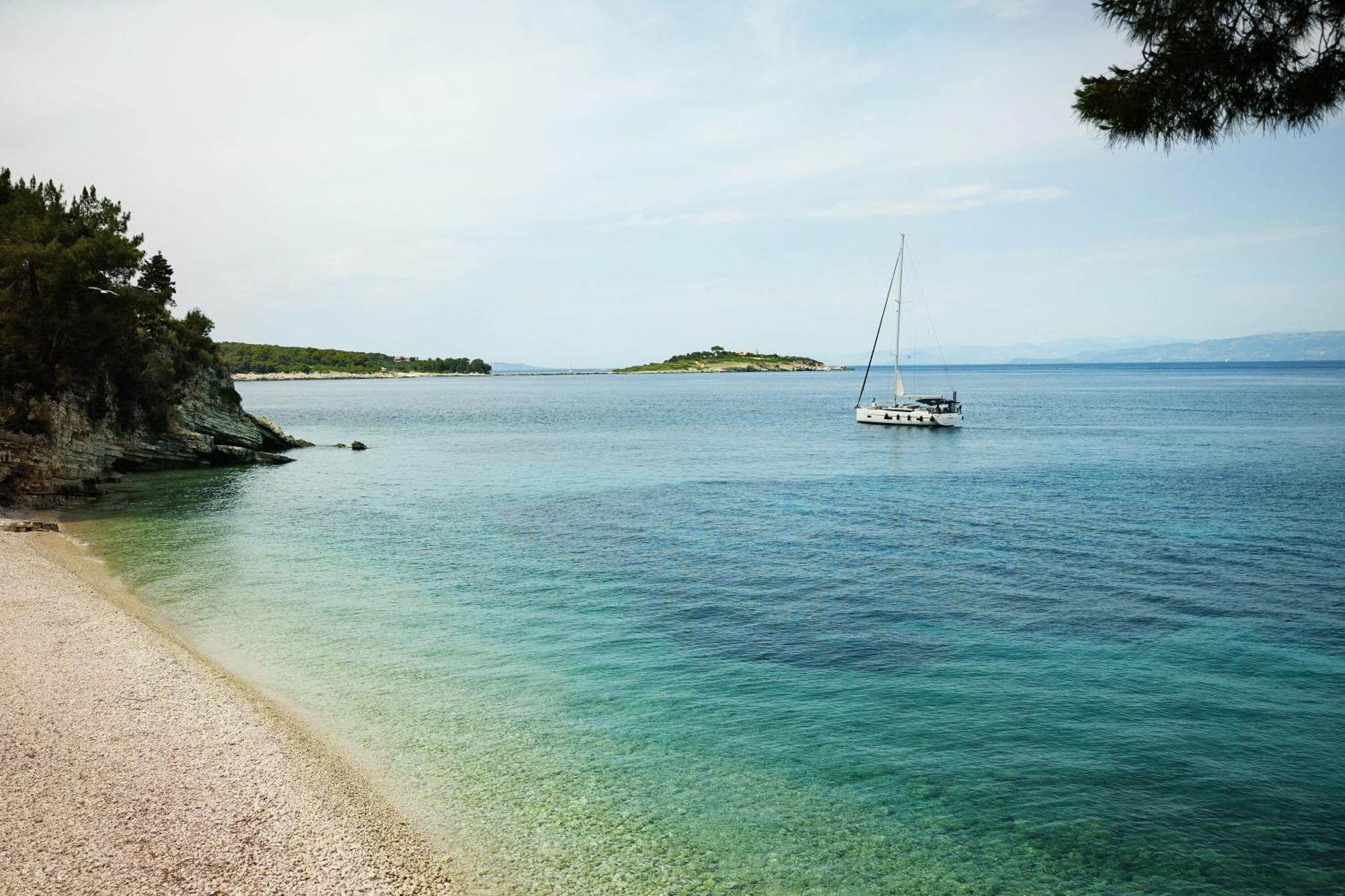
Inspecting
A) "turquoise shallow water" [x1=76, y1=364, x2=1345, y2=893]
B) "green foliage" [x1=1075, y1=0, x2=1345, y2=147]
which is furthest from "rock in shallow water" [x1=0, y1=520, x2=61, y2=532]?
"green foliage" [x1=1075, y1=0, x2=1345, y2=147]

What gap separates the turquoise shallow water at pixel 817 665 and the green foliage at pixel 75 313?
25.3 feet

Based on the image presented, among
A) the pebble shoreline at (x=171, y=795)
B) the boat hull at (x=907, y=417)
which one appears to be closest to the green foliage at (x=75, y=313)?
the pebble shoreline at (x=171, y=795)

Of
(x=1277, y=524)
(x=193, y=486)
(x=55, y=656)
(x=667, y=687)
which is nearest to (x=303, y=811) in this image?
(x=667, y=687)

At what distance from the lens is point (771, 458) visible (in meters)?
66.1

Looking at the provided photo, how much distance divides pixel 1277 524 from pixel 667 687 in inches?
1218

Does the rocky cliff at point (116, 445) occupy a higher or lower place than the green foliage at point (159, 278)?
lower

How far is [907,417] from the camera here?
297ft

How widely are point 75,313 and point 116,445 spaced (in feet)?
34.0

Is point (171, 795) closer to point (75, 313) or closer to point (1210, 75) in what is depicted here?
point (1210, 75)

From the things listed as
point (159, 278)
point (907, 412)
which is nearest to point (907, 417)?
point (907, 412)

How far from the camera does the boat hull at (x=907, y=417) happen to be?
290ft

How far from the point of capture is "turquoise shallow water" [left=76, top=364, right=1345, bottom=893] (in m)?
12.2

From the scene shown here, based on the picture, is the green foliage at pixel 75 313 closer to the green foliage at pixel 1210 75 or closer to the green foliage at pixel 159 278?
the green foliage at pixel 159 278

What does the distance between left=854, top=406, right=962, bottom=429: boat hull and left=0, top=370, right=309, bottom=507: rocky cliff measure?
60861mm
